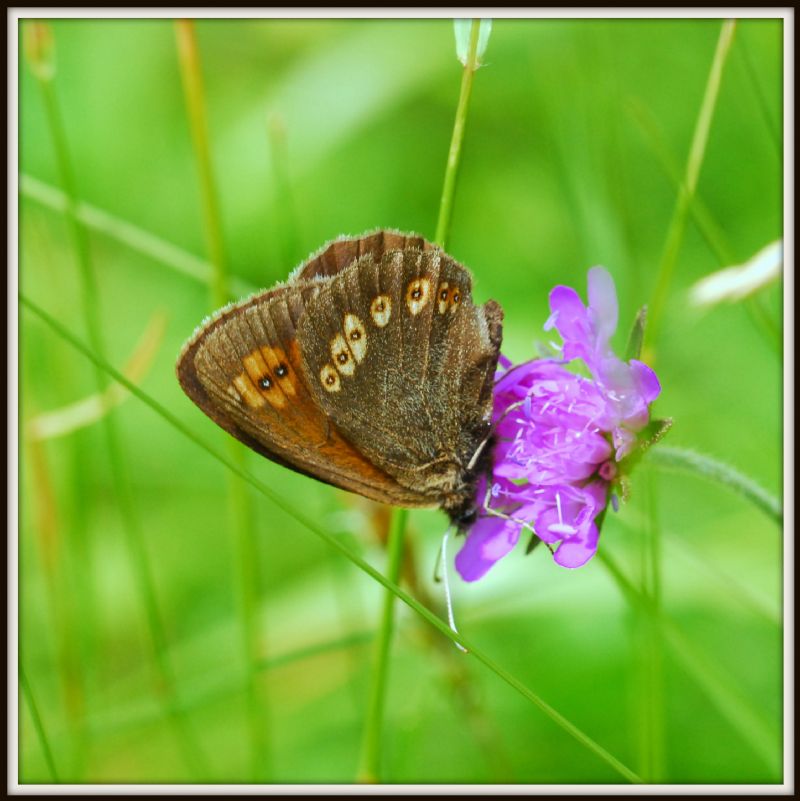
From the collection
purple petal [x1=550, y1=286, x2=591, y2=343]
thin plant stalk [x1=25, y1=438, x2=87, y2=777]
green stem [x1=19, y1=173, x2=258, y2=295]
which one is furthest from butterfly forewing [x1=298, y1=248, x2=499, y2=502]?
thin plant stalk [x1=25, y1=438, x2=87, y2=777]

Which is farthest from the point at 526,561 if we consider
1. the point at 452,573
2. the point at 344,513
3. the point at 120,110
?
the point at 120,110

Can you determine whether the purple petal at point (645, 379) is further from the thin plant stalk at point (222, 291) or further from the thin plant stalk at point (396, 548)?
the thin plant stalk at point (222, 291)

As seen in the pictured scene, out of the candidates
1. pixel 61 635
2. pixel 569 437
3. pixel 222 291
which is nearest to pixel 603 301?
pixel 569 437

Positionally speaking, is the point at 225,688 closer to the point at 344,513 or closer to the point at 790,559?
the point at 344,513

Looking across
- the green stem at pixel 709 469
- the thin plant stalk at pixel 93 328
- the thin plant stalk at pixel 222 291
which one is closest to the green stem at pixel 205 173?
the thin plant stalk at pixel 222 291

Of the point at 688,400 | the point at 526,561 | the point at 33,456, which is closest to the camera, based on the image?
the point at 33,456
